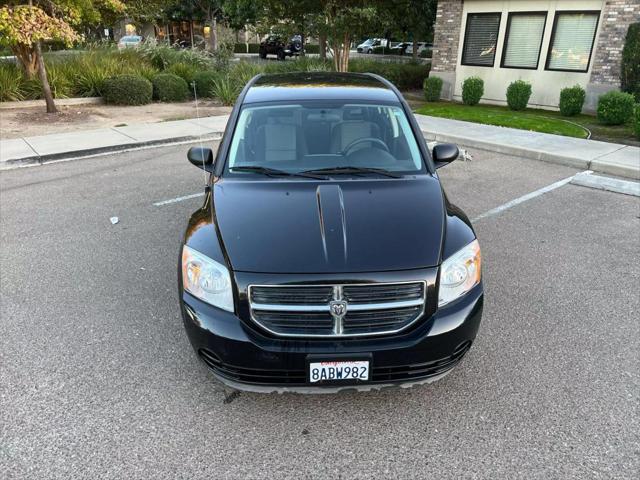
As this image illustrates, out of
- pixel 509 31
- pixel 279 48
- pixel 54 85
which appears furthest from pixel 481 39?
pixel 279 48

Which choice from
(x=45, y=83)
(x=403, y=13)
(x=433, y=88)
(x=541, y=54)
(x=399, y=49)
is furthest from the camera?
(x=399, y=49)

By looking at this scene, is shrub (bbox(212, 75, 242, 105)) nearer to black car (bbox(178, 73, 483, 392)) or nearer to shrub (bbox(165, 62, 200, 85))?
shrub (bbox(165, 62, 200, 85))

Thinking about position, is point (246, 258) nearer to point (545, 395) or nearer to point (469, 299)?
point (469, 299)

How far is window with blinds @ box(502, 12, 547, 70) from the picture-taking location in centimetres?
1447

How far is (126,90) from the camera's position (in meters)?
13.4

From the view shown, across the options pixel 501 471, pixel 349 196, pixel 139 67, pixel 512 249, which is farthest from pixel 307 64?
pixel 501 471

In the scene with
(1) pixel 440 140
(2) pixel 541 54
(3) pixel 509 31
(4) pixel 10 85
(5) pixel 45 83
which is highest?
(3) pixel 509 31

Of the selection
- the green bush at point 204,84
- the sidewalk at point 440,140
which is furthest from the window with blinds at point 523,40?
the green bush at point 204,84

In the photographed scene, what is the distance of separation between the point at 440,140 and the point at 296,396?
825cm

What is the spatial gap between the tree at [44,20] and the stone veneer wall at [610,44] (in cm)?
1281

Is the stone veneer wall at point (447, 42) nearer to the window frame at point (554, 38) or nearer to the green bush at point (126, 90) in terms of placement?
the window frame at point (554, 38)

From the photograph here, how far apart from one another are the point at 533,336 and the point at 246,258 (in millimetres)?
2257

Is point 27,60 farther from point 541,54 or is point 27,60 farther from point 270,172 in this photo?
point 541,54

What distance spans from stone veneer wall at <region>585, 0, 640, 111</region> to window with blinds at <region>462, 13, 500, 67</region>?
3065 mm
